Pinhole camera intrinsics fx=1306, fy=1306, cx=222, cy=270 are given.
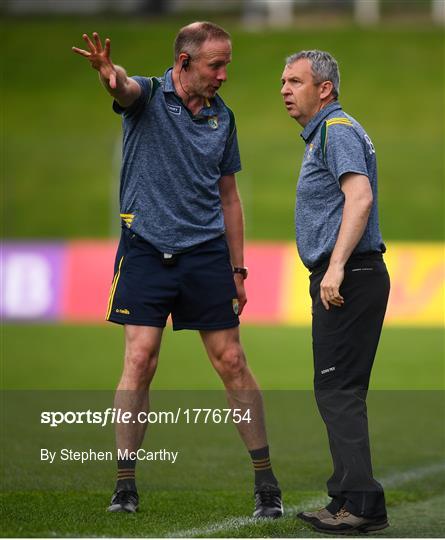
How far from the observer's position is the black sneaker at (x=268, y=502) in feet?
21.7

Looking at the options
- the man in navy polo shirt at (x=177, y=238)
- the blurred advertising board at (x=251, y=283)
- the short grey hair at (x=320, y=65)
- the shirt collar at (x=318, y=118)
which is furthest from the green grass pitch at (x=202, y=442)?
the short grey hair at (x=320, y=65)

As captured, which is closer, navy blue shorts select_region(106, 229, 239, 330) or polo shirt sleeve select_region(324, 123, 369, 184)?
polo shirt sleeve select_region(324, 123, 369, 184)

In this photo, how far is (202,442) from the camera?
9250 millimetres

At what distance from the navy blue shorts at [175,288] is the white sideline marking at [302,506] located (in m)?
1.01

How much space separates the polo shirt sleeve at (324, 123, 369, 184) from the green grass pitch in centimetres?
175

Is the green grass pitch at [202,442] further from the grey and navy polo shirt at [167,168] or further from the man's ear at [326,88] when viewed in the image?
the man's ear at [326,88]

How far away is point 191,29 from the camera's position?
21.9ft

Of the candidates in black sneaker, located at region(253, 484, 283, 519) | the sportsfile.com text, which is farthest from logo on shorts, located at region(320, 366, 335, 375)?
the sportsfile.com text

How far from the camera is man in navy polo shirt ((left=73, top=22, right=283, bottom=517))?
262 inches

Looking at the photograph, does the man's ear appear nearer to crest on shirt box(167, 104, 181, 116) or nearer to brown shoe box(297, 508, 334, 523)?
crest on shirt box(167, 104, 181, 116)

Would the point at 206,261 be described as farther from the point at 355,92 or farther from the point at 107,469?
the point at 355,92

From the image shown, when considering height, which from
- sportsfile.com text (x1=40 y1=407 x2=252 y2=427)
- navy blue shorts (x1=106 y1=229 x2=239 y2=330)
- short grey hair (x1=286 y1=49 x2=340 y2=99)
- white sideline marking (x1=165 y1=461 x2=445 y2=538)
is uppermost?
short grey hair (x1=286 y1=49 x2=340 y2=99)

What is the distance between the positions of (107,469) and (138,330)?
5.63 ft

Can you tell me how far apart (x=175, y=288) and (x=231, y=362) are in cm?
49
